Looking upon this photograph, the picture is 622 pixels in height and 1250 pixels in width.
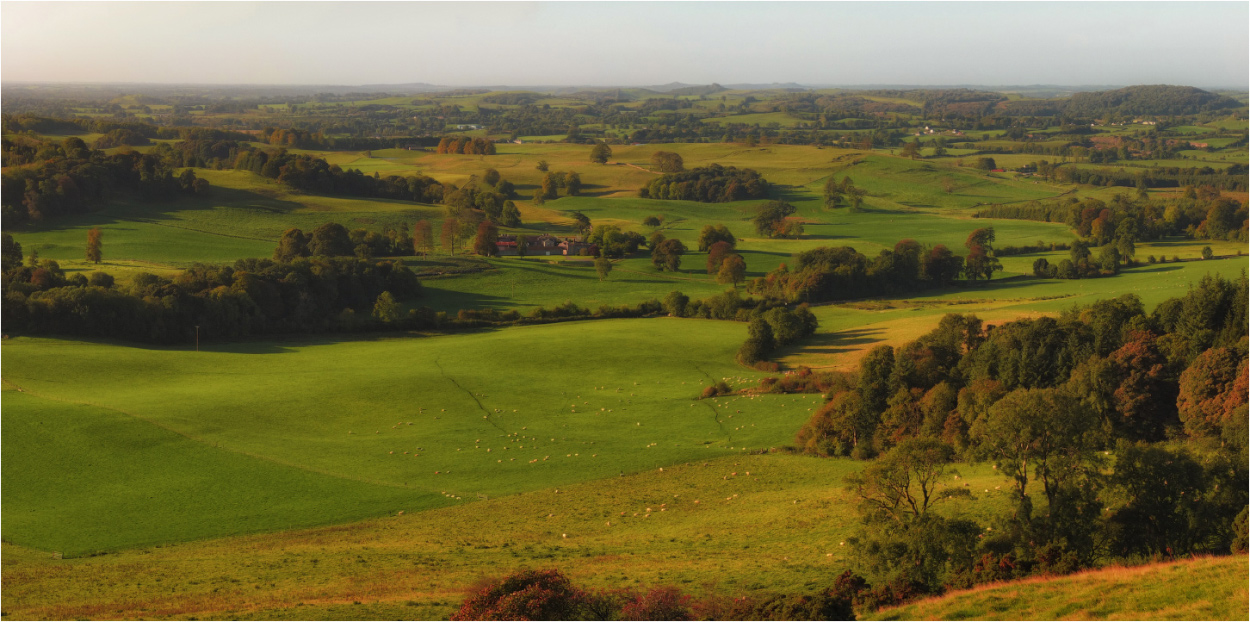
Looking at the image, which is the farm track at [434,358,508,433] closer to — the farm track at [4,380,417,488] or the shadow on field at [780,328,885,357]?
the farm track at [4,380,417,488]

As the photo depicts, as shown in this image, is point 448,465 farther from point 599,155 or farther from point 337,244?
point 599,155

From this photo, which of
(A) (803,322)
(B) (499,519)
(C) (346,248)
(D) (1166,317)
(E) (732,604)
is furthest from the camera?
(C) (346,248)

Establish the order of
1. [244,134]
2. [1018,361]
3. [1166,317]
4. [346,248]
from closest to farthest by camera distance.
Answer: [1018,361], [1166,317], [346,248], [244,134]

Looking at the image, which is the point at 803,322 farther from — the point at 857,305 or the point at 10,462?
the point at 10,462

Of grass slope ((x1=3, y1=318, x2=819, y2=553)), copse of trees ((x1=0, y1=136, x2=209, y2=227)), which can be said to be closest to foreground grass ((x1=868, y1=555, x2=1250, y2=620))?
grass slope ((x1=3, y1=318, x2=819, y2=553))

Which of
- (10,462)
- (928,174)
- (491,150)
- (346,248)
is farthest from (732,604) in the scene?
(491,150)

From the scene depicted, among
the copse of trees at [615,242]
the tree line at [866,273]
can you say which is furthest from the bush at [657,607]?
the copse of trees at [615,242]
